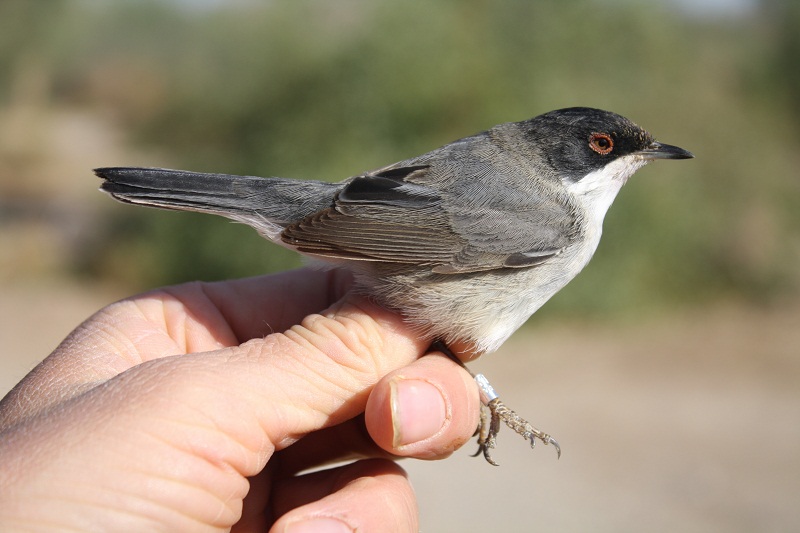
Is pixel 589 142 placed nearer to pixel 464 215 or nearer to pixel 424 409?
pixel 464 215

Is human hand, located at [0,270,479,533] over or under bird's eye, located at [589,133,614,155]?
under

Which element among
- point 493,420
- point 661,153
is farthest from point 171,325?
point 661,153

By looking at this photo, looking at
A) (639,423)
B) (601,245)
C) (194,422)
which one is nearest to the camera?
(194,422)

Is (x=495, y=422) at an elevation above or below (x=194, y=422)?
below

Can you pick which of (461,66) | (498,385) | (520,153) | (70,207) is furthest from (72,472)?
(70,207)

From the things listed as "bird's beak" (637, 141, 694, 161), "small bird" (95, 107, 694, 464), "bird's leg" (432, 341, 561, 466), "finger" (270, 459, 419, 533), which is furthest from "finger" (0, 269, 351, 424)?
"bird's beak" (637, 141, 694, 161)

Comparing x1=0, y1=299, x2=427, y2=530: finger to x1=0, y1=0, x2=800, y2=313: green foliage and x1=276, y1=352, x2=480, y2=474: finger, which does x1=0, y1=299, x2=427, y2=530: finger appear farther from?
x1=0, y1=0, x2=800, y2=313: green foliage

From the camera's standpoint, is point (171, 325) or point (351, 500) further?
point (171, 325)
